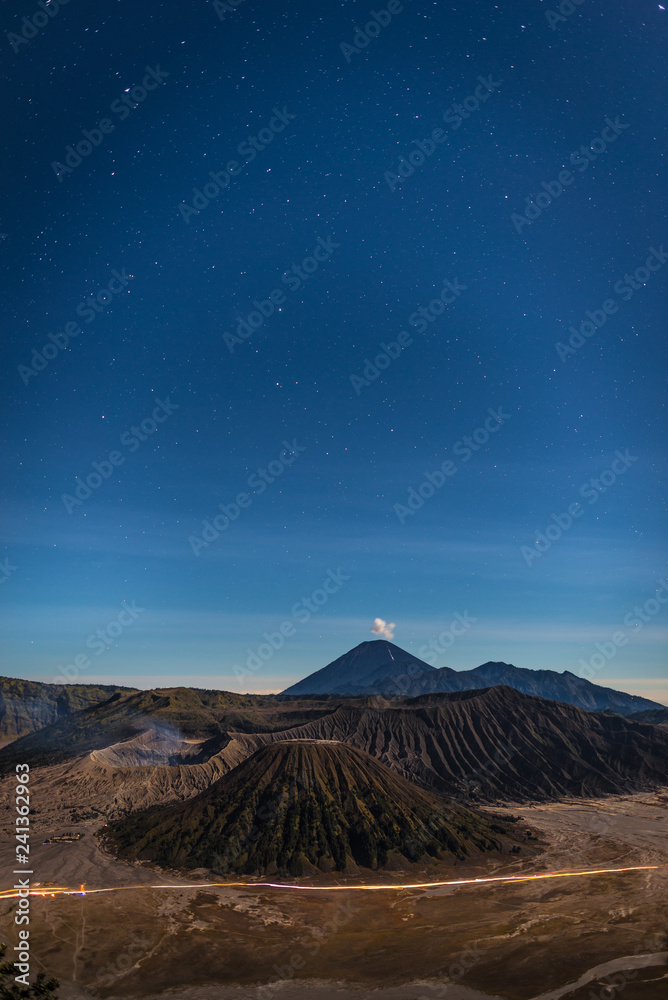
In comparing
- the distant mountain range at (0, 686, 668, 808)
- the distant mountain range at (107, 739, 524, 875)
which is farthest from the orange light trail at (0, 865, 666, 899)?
the distant mountain range at (0, 686, 668, 808)

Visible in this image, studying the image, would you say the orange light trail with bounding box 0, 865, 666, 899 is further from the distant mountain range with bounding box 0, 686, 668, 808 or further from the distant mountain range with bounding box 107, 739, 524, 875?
the distant mountain range with bounding box 0, 686, 668, 808

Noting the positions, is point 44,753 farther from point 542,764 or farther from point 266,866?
point 542,764

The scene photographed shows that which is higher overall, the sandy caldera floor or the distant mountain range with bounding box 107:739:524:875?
the distant mountain range with bounding box 107:739:524:875

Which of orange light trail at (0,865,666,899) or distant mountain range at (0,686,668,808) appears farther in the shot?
distant mountain range at (0,686,668,808)

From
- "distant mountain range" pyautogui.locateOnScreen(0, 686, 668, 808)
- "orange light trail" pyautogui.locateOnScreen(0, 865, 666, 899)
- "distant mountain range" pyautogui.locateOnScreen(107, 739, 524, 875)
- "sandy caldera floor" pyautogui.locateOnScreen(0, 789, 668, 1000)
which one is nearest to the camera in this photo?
"sandy caldera floor" pyautogui.locateOnScreen(0, 789, 668, 1000)

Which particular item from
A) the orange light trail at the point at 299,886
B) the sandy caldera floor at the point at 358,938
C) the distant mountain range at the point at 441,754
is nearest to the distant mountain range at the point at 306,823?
the orange light trail at the point at 299,886

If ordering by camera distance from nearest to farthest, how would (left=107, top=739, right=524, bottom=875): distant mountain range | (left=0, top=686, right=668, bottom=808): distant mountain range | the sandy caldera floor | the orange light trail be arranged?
the sandy caldera floor < the orange light trail < (left=107, top=739, right=524, bottom=875): distant mountain range < (left=0, top=686, right=668, bottom=808): distant mountain range

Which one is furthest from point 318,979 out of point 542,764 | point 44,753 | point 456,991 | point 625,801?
point 44,753
